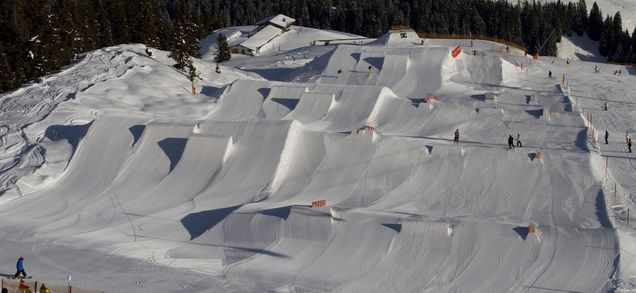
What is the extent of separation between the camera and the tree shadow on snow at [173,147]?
124 feet

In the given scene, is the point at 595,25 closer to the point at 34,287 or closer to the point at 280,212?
the point at 280,212

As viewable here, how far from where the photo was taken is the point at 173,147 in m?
38.4

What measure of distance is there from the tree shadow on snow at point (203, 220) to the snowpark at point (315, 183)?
0.10 m

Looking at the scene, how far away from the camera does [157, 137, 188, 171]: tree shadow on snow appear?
37.9 m

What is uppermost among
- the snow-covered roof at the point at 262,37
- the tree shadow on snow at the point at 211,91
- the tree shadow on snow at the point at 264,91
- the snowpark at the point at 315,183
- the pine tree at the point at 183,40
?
the pine tree at the point at 183,40

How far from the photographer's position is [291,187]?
35.3m

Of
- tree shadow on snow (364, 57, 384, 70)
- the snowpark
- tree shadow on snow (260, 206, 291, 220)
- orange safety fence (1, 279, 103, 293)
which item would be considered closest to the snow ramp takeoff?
tree shadow on snow (364, 57, 384, 70)

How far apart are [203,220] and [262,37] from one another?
47830 mm

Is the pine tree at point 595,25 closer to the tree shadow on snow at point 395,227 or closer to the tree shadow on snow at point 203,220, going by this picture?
the tree shadow on snow at point 203,220

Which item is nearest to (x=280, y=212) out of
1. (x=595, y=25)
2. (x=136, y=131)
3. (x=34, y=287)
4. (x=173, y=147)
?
(x=173, y=147)

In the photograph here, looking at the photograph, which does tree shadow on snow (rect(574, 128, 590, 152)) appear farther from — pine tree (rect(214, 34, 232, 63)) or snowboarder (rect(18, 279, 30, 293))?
pine tree (rect(214, 34, 232, 63))

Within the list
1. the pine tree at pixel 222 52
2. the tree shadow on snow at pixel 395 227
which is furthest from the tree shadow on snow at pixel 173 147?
the pine tree at pixel 222 52

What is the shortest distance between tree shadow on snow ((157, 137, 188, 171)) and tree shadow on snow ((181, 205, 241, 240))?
491 centimetres

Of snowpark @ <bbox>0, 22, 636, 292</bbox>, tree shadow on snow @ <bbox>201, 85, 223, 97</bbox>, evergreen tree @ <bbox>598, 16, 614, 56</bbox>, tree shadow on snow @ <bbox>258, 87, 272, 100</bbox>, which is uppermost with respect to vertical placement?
tree shadow on snow @ <bbox>258, 87, 272, 100</bbox>
